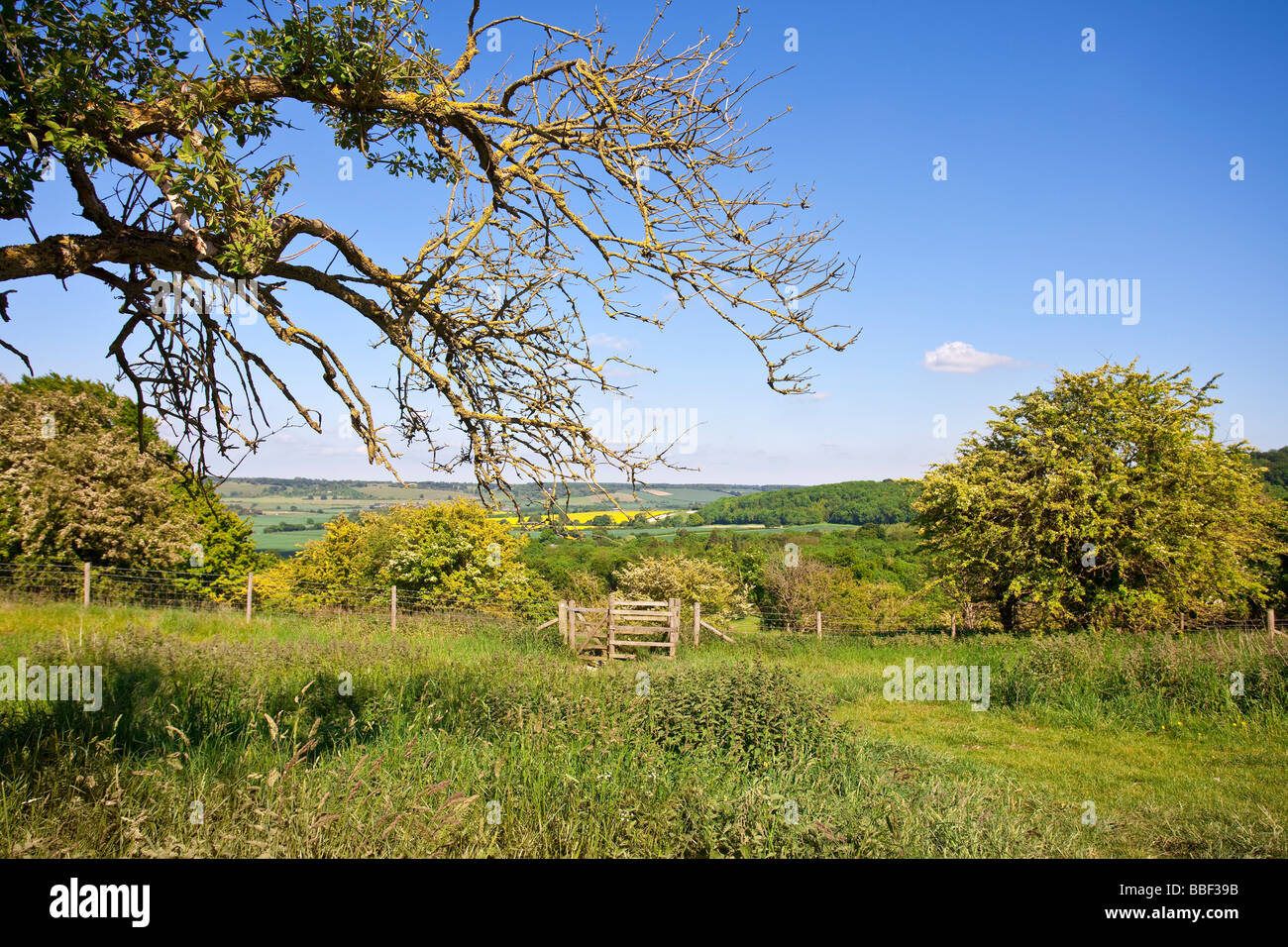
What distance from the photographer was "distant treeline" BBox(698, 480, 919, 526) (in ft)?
214

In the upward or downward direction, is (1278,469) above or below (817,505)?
above

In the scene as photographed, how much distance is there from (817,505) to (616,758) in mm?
68108

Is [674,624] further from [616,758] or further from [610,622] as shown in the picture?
[616,758]

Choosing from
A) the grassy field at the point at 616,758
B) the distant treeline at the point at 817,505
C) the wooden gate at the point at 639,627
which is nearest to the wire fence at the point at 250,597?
the wooden gate at the point at 639,627

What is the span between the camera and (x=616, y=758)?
174 inches

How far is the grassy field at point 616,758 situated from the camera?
3.16 metres

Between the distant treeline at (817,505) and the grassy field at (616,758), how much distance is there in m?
56.0

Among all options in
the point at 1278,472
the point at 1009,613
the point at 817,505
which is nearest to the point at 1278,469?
the point at 1278,472

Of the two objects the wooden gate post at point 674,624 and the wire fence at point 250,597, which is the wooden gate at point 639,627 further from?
the wire fence at point 250,597

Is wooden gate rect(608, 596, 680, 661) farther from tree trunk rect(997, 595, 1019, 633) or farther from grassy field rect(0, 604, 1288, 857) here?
tree trunk rect(997, 595, 1019, 633)
